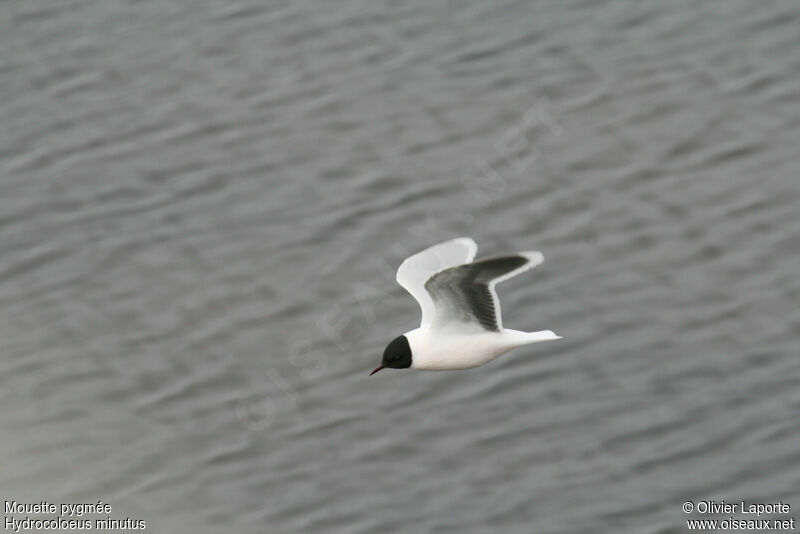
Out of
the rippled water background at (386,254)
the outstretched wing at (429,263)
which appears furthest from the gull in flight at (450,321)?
the rippled water background at (386,254)

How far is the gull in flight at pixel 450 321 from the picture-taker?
11.0 metres

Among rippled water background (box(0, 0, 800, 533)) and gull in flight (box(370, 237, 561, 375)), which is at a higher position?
gull in flight (box(370, 237, 561, 375))

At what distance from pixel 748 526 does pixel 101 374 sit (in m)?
6.92

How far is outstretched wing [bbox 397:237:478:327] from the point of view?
11.0 m

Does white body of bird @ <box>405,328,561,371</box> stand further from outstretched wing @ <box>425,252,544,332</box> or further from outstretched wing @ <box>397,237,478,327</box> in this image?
outstretched wing @ <box>397,237,478,327</box>

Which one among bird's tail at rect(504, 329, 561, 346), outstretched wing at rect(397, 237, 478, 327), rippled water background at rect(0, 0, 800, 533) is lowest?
rippled water background at rect(0, 0, 800, 533)

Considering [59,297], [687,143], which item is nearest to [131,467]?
[59,297]

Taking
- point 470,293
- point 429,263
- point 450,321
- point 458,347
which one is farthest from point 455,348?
point 429,263

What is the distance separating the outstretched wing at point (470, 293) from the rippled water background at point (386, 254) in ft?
13.0

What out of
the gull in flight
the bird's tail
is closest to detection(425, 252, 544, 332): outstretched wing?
the gull in flight

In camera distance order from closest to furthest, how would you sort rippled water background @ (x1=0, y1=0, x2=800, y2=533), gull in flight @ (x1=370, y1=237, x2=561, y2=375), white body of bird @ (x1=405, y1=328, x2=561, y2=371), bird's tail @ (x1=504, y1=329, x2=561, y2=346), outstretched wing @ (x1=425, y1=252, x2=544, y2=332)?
outstretched wing @ (x1=425, y1=252, x2=544, y2=332) < bird's tail @ (x1=504, y1=329, x2=561, y2=346) < gull in flight @ (x1=370, y1=237, x2=561, y2=375) < white body of bird @ (x1=405, y1=328, x2=561, y2=371) < rippled water background @ (x1=0, y1=0, x2=800, y2=533)

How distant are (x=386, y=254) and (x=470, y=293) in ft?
20.7

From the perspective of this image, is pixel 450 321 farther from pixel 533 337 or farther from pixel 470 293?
pixel 533 337

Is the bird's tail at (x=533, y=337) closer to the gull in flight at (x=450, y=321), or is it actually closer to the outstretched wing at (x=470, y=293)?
the gull in flight at (x=450, y=321)
